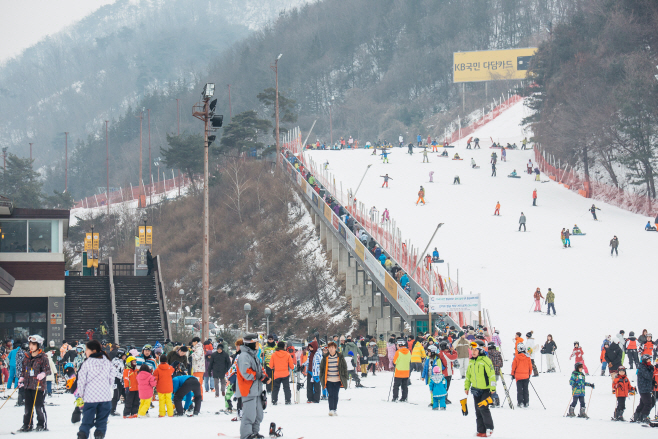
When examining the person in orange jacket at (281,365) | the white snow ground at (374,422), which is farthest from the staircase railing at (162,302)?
the person in orange jacket at (281,365)

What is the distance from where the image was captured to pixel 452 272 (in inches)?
1538

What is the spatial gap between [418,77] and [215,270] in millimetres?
67902

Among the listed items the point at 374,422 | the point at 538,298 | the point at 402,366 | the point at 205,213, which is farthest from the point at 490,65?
the point at 374,422

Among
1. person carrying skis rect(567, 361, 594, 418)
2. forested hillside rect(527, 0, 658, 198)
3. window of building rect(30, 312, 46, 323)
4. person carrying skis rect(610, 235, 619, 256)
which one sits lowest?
person carrying skis rect(567, 361, 594, 418)

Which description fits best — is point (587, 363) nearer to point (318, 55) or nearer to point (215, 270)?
point (215, 270)

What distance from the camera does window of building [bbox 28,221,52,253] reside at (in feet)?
100

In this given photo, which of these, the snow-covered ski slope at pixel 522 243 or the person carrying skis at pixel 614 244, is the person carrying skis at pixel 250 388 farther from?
the person carrying skis at pixel 614 244

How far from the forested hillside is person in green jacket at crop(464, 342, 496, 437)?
44652mm

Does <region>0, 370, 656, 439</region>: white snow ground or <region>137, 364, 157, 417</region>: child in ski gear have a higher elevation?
<region>137, 364, 157, 417</region>: child in ski gear

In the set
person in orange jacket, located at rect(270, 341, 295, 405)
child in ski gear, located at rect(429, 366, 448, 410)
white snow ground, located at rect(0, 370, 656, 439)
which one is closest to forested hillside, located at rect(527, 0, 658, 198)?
white snow ground, located at rect(0, 370, 656, 439)

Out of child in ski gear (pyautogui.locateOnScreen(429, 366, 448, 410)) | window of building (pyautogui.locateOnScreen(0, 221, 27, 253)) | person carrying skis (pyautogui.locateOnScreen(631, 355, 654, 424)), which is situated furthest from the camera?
window of building (pyautogui.locateOnScreen(0, 221, 27, 253))

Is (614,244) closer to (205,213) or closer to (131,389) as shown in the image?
(205,213)

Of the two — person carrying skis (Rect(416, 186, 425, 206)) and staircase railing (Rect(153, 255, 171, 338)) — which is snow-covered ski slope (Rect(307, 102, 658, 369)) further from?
staircase railing (Rect(153, 255, 171, 338))

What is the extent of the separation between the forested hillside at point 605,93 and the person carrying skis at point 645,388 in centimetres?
4221
